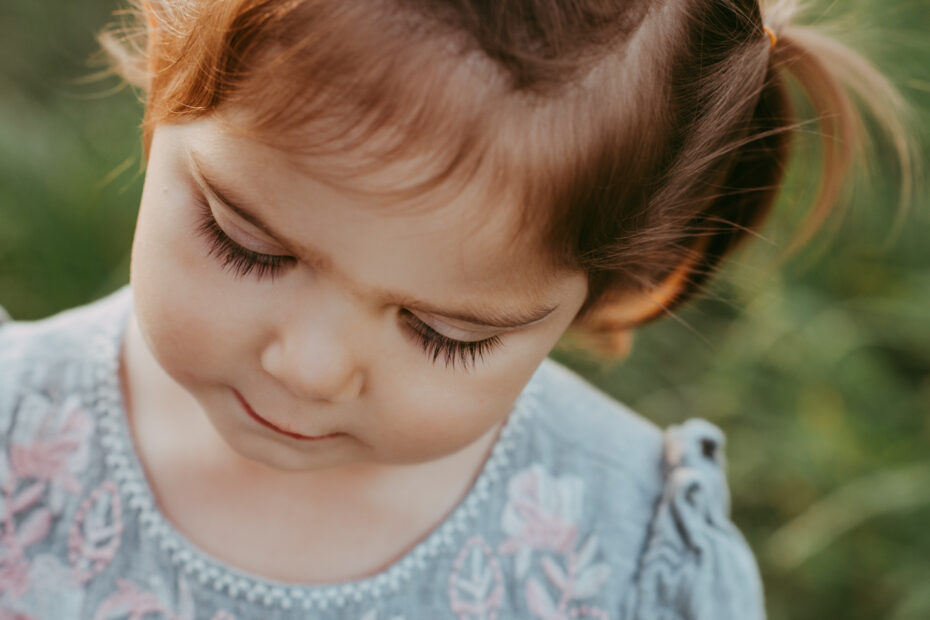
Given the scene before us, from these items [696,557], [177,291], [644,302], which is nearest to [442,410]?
[177,291]

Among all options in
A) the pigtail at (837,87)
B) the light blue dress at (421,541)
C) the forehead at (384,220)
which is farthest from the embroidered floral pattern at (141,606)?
the pigtail at (837,87)

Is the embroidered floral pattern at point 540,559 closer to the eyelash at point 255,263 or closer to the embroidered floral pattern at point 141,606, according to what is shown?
the embroidered floral pattern at point 141,606

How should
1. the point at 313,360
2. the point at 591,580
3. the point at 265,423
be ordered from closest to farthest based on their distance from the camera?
the point at 313,360 < the point at 265,423 < the point at 591,580

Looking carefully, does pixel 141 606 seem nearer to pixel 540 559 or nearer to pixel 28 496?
pixel 28 496

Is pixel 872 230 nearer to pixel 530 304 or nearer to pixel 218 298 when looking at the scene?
pixel 530 304

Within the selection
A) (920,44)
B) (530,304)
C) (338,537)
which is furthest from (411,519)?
(920,44)

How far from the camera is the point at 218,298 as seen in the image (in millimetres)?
895

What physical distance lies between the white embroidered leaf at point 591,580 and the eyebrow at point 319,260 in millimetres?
534

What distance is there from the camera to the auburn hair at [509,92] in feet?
2.44

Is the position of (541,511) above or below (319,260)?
below

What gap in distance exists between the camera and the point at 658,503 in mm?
1343

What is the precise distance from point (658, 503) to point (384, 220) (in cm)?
74

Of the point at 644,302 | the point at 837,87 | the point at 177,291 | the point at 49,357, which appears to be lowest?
the point at 49,357

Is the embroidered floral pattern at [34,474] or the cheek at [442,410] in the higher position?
the cheek at [442,410]
